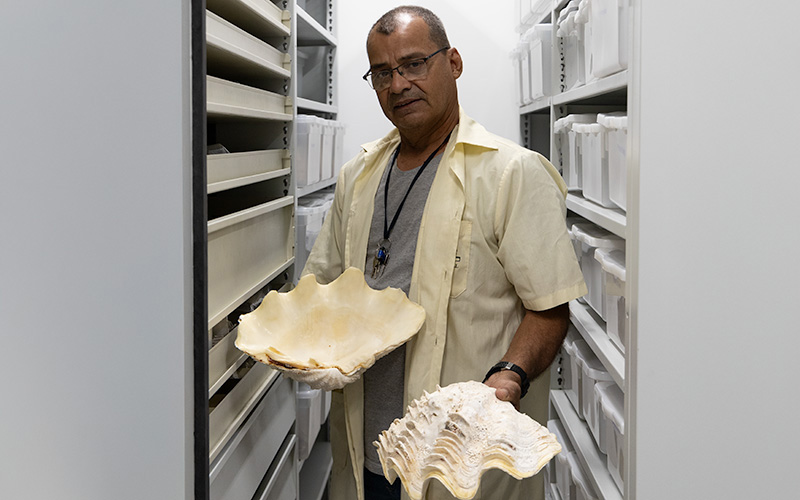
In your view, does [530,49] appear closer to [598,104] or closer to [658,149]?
[598,104]

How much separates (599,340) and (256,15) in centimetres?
132

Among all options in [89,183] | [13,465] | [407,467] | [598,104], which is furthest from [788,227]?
[598,104]

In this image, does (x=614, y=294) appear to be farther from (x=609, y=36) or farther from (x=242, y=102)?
(x=242, y=102)

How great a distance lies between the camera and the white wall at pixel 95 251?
1042mm

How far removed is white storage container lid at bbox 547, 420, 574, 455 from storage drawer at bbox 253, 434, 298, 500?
3.09ft

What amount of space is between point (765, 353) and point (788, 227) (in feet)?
0.67

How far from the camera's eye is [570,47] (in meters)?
2.67

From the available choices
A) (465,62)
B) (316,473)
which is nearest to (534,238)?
(316,473)

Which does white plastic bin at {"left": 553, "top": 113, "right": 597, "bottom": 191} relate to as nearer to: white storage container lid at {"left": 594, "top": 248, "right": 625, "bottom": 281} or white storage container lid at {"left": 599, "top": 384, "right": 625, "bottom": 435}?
white storage container lid at {"left": 594, "top": 248, "right": 625, "bottom": 281}

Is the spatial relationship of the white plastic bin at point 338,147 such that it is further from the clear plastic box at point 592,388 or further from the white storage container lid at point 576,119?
the clear plastic box at point 592,388

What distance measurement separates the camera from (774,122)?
1.11 metres

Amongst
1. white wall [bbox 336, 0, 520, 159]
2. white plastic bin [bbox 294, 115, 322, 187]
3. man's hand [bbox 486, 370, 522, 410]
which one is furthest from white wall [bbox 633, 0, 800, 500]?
white wall [bbox 336, 0, 520, 159]

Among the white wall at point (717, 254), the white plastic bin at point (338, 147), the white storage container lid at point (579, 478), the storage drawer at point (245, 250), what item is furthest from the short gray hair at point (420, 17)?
the white plastic bin at point (338, 147)

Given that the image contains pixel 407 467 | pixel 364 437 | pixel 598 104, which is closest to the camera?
pixel 407 467
